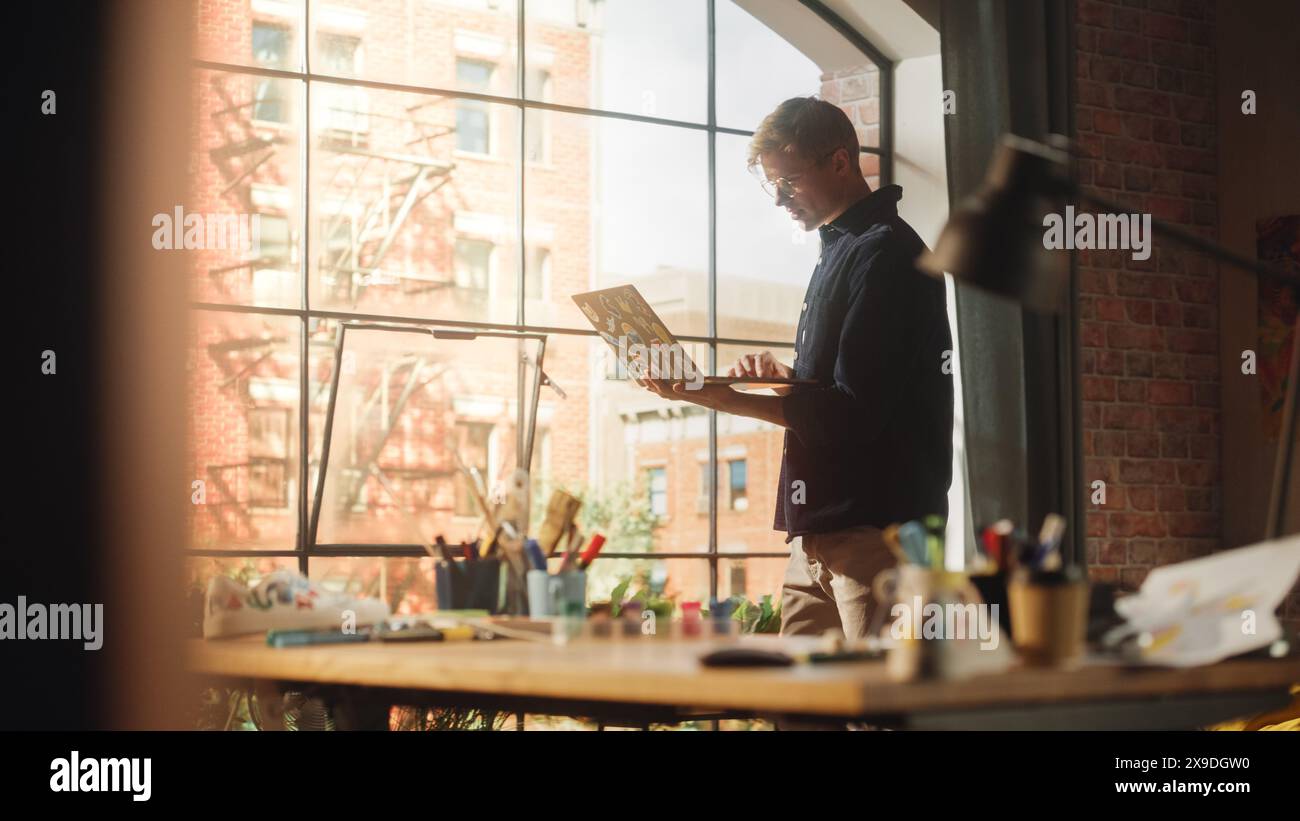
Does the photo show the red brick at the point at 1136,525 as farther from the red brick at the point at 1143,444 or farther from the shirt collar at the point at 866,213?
the shirt collar at the point at 866,213

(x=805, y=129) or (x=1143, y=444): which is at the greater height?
(x=805, y=129)

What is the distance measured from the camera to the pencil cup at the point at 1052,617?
4.24ft

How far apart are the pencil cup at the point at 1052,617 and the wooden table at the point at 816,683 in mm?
29

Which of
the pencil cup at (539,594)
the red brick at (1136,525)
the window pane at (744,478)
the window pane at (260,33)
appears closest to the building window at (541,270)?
the window pane at (744,478)

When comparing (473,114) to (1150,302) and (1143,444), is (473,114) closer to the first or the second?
(1150,302)

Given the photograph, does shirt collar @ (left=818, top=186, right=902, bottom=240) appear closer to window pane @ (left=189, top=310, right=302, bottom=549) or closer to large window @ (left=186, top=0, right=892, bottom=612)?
large window @ (left=186, top=0, right=892, bottom=612)

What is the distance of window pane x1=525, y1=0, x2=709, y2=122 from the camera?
1081 inches

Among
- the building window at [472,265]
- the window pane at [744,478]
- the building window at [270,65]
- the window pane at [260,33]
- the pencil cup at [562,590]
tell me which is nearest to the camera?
the pencil cup at [562,590]

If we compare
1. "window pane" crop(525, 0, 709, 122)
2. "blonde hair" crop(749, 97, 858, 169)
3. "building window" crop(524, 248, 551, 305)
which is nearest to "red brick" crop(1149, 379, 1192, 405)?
"blonde hair" crop(749, 97, 858, 169)

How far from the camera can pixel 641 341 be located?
231cm

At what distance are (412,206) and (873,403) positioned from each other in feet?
93.7

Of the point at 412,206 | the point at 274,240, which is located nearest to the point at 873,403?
the point at 274,240

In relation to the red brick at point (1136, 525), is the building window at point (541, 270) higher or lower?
higher

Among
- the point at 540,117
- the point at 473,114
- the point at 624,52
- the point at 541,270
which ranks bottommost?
the point at 541,270
